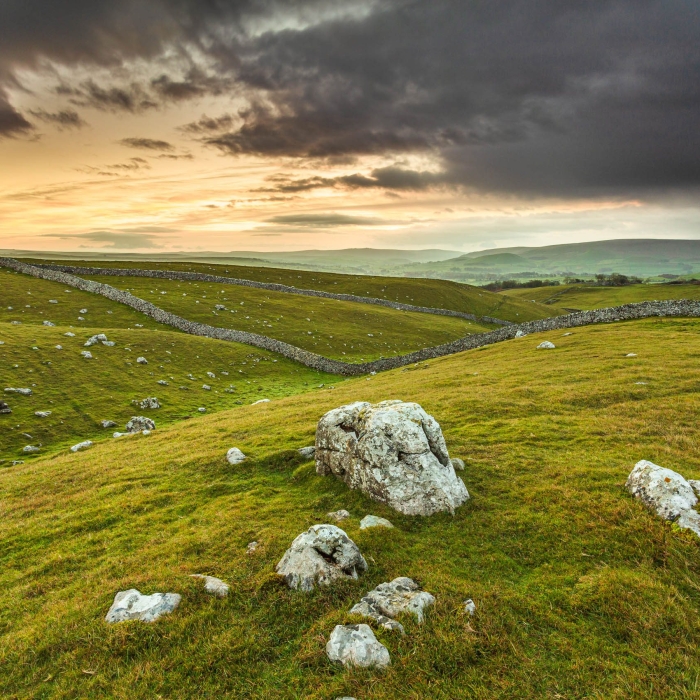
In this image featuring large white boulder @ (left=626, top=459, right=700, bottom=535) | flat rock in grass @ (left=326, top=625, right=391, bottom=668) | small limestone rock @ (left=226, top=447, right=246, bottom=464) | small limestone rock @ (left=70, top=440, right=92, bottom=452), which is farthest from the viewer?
small limestone rock @ (left=70, top=440, right=92, bottom=452)

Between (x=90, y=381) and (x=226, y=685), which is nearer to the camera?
(x=226, y=685)

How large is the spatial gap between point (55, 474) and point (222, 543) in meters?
13.6

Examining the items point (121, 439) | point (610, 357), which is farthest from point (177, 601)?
point (610, 357)

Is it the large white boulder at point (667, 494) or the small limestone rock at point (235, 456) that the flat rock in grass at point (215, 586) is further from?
the large white boulder at point (667, 494)

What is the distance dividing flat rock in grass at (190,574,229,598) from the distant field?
14119 centimetres

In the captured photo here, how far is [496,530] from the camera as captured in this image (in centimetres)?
1109

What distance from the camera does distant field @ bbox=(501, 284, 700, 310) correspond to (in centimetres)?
12730

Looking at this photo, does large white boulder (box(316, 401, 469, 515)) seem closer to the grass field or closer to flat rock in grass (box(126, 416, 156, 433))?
flat rock in grass (box(126, 416, 156, 433))

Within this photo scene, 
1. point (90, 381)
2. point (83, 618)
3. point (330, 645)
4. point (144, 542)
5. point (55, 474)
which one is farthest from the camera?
point (90, 381)

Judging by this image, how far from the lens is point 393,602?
8.36 m

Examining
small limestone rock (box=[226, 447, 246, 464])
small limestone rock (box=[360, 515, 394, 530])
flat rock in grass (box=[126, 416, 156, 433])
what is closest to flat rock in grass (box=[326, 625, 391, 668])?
small limestone rock (box=[360, 515, 394, 530])

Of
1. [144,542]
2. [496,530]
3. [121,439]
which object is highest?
[496,530]

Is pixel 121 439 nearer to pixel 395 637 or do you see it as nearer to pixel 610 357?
pixel 395 637

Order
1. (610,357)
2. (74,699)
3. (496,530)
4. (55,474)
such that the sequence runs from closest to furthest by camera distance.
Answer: (74,699)
(496,530)
(55,474)
(610,357)
